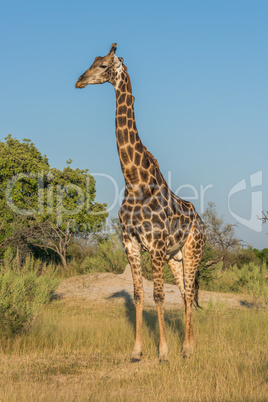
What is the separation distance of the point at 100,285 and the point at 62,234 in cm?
1135

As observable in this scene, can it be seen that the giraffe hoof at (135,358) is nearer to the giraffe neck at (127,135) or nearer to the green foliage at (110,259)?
the giraffe neck at (127,135)

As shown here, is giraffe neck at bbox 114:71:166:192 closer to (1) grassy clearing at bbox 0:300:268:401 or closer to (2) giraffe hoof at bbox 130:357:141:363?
(2) giraffe hoof at bbox 130:357:141:363

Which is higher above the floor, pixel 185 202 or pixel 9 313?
pixel 185 202

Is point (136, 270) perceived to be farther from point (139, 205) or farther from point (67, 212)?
point (67, 212)

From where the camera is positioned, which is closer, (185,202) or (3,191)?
(185,202)

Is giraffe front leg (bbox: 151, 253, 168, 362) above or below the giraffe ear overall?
below

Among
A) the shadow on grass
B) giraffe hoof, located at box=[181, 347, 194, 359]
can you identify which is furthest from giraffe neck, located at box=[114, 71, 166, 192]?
the shadow on grass

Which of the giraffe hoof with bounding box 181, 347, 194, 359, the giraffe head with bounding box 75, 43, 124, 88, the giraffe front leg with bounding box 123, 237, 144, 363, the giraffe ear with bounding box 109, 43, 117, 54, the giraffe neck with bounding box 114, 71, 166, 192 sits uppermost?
the giraffe ear with bounding box 109, 43, 117, 54

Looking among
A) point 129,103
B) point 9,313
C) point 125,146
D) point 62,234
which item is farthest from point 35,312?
point 62,234

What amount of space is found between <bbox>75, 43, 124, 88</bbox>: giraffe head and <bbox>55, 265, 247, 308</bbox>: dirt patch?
7312 millimetres

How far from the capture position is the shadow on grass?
28.3ft

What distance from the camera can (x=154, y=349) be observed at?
730 cm

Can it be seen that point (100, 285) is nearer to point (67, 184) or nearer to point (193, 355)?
point (193, 355)

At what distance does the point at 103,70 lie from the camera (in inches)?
277
